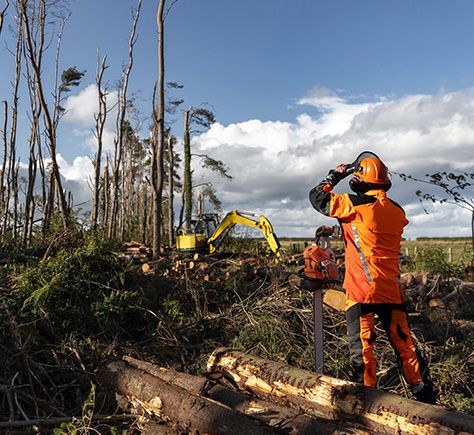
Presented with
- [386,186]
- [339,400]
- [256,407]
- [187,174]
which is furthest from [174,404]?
[187,174]

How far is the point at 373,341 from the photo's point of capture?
14.0ft

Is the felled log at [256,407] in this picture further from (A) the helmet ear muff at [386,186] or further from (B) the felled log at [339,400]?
(A) the helmet ear muff at [386,186]

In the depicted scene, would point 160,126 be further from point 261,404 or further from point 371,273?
point 261,404

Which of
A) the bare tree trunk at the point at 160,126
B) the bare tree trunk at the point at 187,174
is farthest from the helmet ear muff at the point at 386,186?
the bare tree trunk at the point at 187,174

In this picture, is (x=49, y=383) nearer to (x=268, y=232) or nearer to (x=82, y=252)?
(x=82, y=252)

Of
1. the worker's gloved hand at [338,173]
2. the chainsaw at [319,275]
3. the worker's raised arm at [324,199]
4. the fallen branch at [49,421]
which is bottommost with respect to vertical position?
the fallen branch at [49,421]

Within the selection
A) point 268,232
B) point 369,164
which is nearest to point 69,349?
point 369,164

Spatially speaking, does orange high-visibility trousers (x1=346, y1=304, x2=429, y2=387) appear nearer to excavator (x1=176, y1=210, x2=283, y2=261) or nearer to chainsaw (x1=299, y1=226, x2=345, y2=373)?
chainsaw (x1=299, y1=226, x2=345, y2=373)

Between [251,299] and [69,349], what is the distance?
2704mm

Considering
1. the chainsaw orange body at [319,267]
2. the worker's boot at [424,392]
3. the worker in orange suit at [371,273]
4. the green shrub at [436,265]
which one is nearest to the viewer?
the worker's boot at [424,392]

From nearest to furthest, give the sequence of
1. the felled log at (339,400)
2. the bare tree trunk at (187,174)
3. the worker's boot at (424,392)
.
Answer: the felled log at (339,400)
the worker's boot at (424,392)
the bare tree trunk at (187,174)

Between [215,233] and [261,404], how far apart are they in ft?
34.5

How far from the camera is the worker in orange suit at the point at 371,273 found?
4.21 metres

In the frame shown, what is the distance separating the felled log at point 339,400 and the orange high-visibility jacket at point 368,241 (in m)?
0.82
